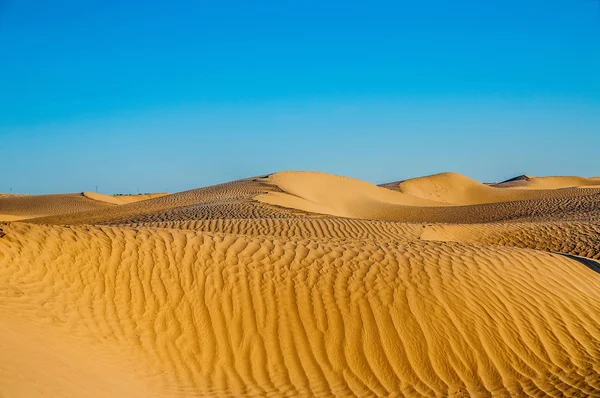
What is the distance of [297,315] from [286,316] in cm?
14

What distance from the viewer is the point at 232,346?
700 cm

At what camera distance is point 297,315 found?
751cm

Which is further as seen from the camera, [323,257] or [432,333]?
[323,257]

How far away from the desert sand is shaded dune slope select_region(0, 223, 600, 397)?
21mm

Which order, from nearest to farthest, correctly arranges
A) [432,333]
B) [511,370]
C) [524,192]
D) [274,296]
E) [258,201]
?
1. [511,370]
2. [432,333]
3. [274,296]
4. [258,201]
5. [524,192]

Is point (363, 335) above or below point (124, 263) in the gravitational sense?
below

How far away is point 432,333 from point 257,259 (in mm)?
2774

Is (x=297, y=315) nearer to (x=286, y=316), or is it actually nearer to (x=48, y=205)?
(x=286, y=316)

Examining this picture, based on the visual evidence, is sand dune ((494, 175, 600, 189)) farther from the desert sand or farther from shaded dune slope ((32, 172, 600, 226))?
the desert sand

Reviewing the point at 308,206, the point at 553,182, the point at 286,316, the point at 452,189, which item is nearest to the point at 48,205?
the point at 308,206

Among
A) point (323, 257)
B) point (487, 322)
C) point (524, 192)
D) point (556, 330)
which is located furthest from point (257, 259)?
point (524, 192)

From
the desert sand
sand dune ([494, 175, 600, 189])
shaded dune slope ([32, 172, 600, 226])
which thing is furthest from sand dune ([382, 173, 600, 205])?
the desert sand

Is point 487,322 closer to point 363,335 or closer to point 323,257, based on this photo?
point 363,335

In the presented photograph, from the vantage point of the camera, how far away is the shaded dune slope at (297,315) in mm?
6395
